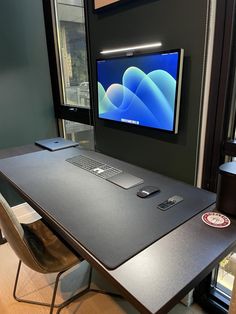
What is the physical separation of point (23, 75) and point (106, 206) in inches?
72.2

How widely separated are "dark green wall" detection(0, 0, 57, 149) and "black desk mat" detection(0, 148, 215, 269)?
92 cm

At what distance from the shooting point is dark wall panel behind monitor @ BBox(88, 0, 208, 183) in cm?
124

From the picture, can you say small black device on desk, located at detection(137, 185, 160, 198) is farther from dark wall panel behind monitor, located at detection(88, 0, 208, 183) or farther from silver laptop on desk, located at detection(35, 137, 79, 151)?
silver laptop on desk, located at detection(35, 137, 79, 151)

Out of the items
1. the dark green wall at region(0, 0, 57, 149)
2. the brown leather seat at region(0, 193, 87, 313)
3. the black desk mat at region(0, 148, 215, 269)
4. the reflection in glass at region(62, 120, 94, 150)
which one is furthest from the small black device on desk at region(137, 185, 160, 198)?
the dark green wall at region(0, 0, 57, 149)

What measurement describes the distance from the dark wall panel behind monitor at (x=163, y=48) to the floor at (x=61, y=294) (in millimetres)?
906

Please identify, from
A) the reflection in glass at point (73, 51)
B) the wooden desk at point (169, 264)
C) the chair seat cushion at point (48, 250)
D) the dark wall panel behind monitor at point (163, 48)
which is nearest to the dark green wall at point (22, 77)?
the reflection in glass at point (73, 51)

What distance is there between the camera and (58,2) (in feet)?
7.61

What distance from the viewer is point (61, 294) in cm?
167

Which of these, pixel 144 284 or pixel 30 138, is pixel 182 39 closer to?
pixel 144 284

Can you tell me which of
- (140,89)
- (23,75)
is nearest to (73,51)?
(23,75)

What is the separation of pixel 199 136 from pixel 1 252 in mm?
1914

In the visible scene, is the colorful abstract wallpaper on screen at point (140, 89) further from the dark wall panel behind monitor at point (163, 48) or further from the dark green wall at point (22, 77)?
the dark green wall at point (22, 77)

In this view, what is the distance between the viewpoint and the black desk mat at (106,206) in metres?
0.86

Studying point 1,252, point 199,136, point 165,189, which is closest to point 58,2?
point 199,136
